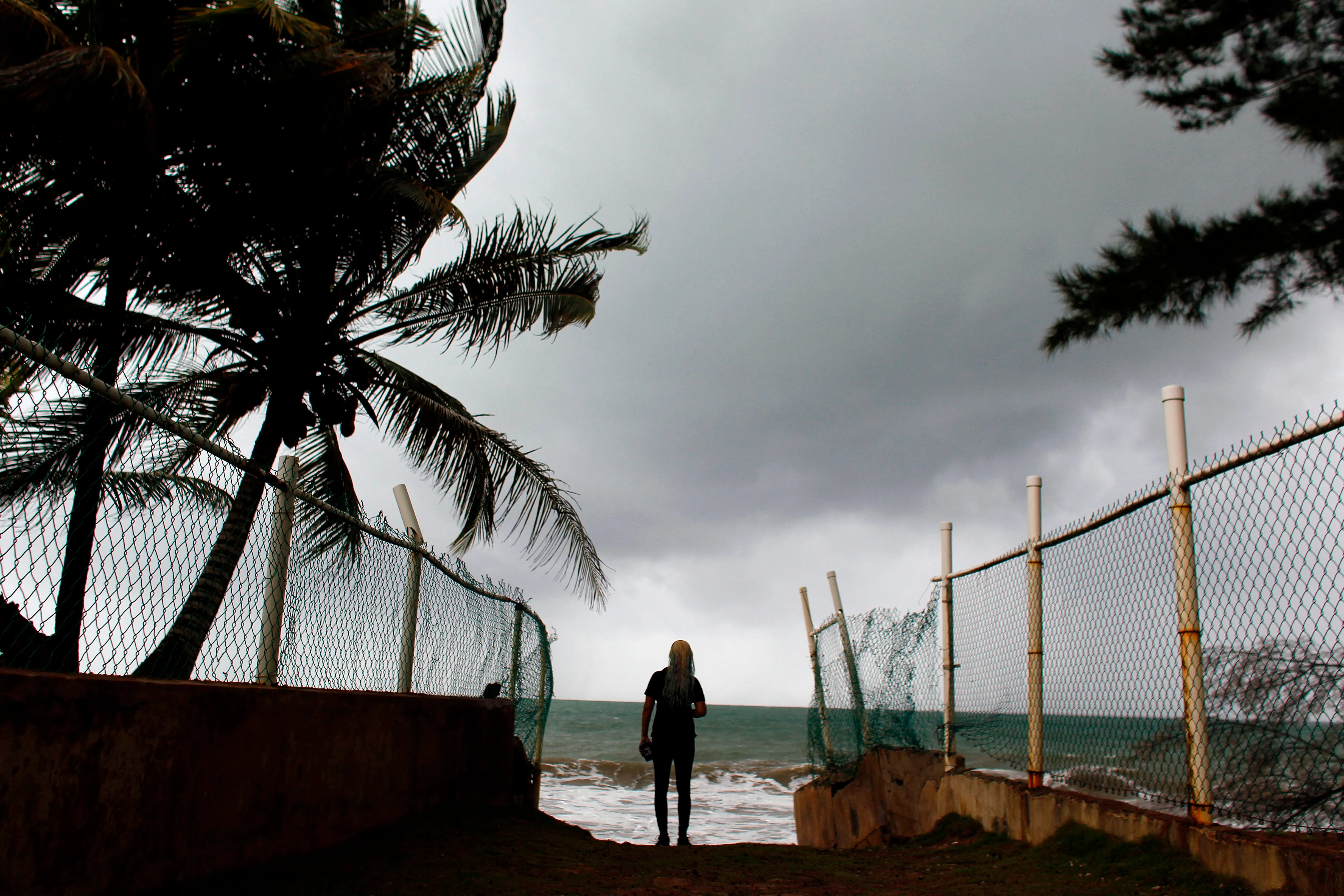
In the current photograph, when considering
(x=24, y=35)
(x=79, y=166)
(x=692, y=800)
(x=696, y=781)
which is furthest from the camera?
(x=696, y=781)

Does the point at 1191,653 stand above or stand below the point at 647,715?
above

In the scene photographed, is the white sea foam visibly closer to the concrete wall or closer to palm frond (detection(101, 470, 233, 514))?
the concrete wall

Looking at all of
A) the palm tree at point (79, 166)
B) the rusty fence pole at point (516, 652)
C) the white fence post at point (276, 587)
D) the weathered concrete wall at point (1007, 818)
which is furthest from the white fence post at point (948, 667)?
the palm tree at point (79, 166)

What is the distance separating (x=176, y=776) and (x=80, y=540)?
0.88 m

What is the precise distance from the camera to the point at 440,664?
5.82 metres

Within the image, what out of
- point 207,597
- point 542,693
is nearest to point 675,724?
point 542,693

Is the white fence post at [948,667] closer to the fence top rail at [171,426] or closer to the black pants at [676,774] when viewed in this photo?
the black pants at [676,774]

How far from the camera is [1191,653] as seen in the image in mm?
3764

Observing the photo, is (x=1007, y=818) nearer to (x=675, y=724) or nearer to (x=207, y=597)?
(x=675, y=724)

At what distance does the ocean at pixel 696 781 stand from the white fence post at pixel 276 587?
601cm

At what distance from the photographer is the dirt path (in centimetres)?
365

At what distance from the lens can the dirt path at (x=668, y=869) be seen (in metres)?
3.65

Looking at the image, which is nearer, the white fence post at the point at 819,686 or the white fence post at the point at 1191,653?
the white fence post at the point at 1191,653

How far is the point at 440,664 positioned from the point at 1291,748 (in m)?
4.45
